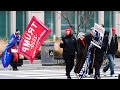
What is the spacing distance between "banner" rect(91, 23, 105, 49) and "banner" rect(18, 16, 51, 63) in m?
1.73

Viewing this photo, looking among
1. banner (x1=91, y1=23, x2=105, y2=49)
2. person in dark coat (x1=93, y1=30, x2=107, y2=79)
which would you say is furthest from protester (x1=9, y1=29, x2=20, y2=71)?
banner (x1=91, y1=23, x2=105, y2=49)

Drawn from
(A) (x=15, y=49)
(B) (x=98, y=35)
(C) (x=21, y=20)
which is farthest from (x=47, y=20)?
(B) (x=98, y=35)

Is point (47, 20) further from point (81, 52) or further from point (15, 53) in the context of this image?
point (81, 52)

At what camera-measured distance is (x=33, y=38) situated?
1564 cm

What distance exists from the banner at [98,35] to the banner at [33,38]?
1731 millimetres

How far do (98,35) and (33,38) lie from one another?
2173mm

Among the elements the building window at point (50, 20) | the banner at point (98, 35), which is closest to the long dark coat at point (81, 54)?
the banner at point (98, 35)

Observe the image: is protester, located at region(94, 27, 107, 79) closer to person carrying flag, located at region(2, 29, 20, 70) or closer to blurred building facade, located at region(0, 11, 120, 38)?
person carrying flag, located at region(2, 29, 20, 70)

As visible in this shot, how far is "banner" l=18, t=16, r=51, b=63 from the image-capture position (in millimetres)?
15539

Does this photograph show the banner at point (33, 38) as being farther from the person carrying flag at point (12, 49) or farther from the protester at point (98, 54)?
the person carrying flag at point (12, 49)

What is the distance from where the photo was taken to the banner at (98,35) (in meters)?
16.7
